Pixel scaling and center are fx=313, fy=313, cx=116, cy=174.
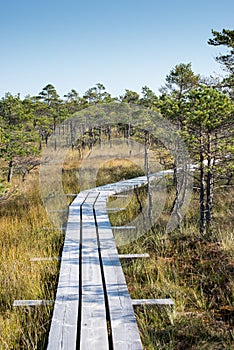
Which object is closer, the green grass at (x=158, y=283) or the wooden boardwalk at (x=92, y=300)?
the wooden boardwalk at (x=92, y=300)

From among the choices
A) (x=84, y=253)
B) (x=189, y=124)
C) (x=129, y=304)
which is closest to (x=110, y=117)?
(x=189, y=124)

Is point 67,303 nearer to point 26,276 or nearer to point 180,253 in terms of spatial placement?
point 26,276

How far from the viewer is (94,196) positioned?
26.0ft

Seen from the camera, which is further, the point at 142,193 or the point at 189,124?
the point at 142,193

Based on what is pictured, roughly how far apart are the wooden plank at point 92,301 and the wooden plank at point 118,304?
0.07 meters

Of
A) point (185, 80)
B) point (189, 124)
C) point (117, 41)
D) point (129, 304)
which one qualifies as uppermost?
point (117, 41)

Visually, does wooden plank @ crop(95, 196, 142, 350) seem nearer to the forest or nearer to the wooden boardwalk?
the wooden boardwalk

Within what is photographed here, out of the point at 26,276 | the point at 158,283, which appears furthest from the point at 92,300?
the point at 26,276

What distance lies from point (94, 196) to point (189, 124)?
10.9 ft

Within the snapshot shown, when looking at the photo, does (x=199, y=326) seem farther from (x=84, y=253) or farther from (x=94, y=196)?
(x=94, y=196)

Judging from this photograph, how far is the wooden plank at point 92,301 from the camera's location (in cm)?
228

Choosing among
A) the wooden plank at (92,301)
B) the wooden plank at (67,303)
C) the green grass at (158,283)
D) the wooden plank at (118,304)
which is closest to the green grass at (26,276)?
the green grass at (158,283)

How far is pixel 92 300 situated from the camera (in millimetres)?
2900

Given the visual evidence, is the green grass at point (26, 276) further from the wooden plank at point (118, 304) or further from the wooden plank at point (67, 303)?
the wooden plank at point (118, 304)
